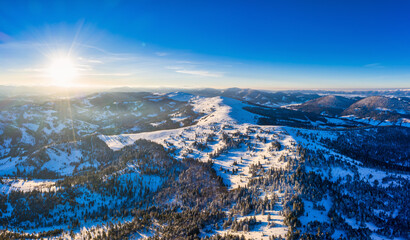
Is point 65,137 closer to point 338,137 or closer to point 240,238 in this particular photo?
point 240,238

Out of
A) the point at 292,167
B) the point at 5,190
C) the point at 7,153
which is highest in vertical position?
the point at 292,167

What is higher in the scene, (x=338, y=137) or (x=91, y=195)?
(x=338, y=137)

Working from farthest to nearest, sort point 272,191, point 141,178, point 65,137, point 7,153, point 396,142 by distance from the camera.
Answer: point 65,137 → point 7,153 → point 396,142 → point 141,178 → point 272,191

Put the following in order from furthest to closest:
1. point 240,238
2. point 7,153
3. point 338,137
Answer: point 7,153, point 338,137, point 240,238

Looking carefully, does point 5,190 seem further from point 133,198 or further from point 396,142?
point 396,142

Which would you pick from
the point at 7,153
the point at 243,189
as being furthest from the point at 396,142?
the point at 7,153

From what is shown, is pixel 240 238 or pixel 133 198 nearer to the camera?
pixel 240 238

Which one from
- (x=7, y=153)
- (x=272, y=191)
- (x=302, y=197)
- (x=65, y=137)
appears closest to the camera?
(x=302, y=197)

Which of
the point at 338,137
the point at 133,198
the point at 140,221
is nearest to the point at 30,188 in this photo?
the point at 133,198

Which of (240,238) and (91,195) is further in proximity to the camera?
(91,195)
